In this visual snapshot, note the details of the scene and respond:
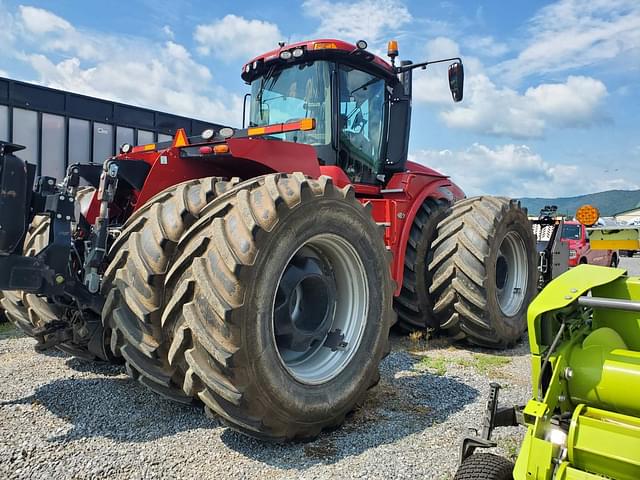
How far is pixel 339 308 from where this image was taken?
3637 mm

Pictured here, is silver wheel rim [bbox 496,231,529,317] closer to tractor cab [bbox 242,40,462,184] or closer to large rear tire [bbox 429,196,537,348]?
large rear tire [bbox 429,196,537,348]

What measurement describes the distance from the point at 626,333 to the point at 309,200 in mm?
1752

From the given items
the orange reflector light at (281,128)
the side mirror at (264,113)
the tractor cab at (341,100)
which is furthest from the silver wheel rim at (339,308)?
the side mirror at (264,113)

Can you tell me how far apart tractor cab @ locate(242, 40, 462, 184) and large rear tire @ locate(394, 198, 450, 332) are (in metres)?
0.72

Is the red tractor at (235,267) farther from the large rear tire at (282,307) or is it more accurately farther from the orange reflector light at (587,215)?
the orange reflector light at (587,215)

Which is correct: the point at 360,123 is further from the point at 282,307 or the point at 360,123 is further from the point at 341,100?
the point at 282,307

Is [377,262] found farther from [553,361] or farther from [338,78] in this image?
[338,78]

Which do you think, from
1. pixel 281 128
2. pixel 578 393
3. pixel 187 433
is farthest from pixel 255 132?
pixel 578 393

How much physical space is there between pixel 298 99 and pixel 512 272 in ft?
10.6

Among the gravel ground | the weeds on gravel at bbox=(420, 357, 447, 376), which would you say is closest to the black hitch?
the gravel ground

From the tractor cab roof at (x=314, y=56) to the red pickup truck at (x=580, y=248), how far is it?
953 cm

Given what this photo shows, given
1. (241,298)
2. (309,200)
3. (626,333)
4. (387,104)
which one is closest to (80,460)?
(241,298)

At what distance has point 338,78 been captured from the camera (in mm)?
5148

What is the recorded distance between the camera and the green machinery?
2.11m
